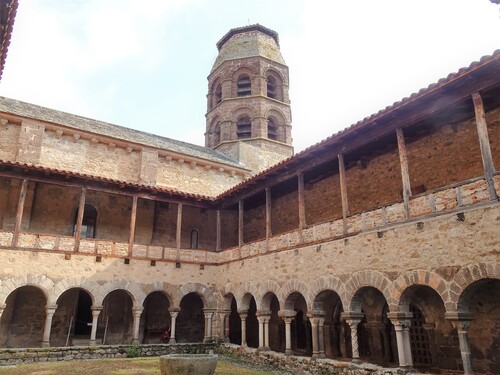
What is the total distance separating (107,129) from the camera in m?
20.9

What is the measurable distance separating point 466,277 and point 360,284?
9.33 ft

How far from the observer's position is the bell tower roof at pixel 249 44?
28.1 metres

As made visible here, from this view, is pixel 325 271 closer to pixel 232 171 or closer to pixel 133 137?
pixel 232 171

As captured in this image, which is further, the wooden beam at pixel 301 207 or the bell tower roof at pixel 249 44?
the bell tower roof at pixel 249 44

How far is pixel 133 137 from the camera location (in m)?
21.1

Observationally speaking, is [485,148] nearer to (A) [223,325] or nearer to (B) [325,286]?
(B) [325,286]

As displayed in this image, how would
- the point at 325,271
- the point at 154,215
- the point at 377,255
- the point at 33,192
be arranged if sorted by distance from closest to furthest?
the point at 377,255, the point at 325,271, the point at 33,192, the point at 154,215

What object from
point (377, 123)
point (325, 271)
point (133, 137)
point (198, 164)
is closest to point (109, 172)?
point (133, 137)

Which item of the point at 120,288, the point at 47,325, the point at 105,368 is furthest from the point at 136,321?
the point at 105,368

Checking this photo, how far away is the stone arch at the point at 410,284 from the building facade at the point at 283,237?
0.03 m

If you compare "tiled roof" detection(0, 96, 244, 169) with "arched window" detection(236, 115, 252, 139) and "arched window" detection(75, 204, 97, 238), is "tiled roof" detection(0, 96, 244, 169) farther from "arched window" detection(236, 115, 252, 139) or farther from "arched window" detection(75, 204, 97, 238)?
"arched window" detection(75, 204, 97, 238)

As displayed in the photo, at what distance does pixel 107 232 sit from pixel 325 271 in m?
10.3

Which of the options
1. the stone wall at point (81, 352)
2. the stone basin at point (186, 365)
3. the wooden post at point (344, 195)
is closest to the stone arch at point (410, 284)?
the wooden post at point (344, 195)

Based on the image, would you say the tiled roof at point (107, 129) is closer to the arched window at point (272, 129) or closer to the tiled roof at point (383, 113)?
the arched window at point (272, 129)
